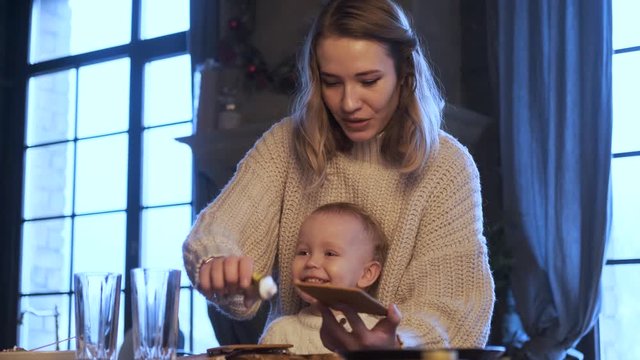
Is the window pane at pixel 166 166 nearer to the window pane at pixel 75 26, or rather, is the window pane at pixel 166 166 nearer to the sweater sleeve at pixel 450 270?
the window pane at pixel 75 26

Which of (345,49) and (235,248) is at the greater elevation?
(345,49)

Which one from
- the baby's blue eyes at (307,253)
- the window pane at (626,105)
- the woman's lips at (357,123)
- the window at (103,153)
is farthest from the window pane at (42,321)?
the woman's lips at (357,123)

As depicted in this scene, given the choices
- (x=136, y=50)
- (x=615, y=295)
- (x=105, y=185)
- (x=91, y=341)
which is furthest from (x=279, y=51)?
(x=91, y=341)

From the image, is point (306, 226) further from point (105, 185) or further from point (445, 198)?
point (105, 185)

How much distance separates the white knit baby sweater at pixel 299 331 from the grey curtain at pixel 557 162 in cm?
221

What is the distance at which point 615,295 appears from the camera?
4.06 meters

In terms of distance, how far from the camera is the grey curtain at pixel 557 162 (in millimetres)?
3926

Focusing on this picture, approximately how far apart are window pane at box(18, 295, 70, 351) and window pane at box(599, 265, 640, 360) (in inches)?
140

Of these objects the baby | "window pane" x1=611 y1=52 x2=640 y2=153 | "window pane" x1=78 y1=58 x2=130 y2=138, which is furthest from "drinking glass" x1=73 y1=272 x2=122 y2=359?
"window pane" x1=78 y1=58 x2=130 y2=138

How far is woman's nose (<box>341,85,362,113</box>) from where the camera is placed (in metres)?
1.92

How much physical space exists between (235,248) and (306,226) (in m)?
0.23

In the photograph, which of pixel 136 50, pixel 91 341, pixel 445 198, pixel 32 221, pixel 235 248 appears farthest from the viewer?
pixel 32 221

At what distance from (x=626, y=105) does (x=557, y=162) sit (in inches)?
17.7

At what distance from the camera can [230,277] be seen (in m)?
1.46
